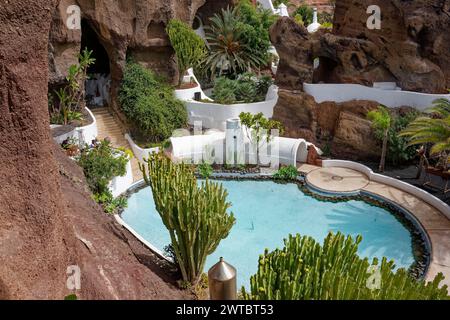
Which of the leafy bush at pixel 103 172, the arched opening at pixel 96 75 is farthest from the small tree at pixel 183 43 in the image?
the leafy bush at pixel 103 172

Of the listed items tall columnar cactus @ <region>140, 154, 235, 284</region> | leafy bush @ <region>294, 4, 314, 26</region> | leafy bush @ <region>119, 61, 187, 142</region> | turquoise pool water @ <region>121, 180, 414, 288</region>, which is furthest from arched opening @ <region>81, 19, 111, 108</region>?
leafy bush @ <region>294, 4, 314, 26</region>

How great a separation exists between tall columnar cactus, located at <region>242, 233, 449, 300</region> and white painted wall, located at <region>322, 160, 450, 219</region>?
7.93 meters

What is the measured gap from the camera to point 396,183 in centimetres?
1783

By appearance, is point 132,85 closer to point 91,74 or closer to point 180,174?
point 91,74

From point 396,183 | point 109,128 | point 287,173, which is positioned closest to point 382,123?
point 396,183

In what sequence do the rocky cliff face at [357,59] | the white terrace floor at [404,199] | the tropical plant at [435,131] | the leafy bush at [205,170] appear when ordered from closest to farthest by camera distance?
the white terrace floor at [404,199] < the tropical plant at [435,131] < the leafy bush at [205,170] < the rocky cliff face at [357,59]

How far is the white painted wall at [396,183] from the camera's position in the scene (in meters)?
15.8

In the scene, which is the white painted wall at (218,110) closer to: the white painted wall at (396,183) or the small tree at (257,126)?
the small tree at (257,126)

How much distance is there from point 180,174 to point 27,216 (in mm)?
4738

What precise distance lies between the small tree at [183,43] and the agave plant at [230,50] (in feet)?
11.5

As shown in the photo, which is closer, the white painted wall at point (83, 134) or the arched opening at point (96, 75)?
the white painted wall at point (83, 134)

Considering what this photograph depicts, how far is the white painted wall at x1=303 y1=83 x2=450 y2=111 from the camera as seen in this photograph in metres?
20.2

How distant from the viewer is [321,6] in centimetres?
4603
